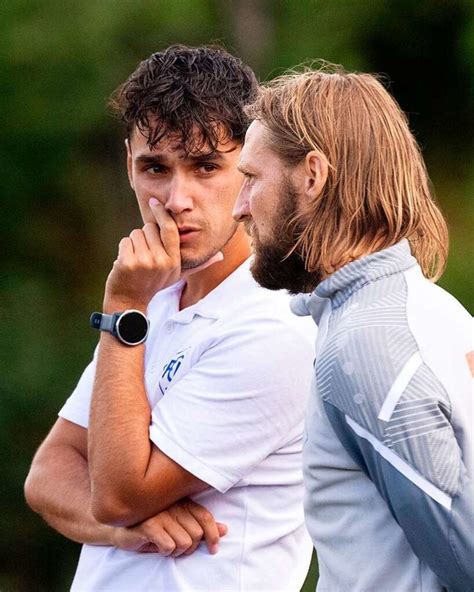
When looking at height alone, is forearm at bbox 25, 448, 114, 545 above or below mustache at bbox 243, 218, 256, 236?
below

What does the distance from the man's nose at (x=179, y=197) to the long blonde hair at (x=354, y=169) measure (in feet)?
1.53

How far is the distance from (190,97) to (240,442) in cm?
71

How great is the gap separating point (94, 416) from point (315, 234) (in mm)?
590

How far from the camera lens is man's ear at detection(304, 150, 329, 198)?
201cm

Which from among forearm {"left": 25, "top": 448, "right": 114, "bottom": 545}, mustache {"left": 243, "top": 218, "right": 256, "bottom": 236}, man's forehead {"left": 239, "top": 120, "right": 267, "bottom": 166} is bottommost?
forearm {"left": 25, "top": 448, "right": 114, "bottom": 545}

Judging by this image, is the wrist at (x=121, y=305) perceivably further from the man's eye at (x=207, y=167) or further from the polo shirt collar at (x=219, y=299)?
the man's eye at (x=207, y=167)

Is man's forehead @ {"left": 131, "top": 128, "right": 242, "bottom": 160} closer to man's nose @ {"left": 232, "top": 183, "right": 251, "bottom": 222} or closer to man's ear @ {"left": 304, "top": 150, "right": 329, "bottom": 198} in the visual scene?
man's nose @ {"left": 232, "top": 183, "right": 251, "bottom": 222}

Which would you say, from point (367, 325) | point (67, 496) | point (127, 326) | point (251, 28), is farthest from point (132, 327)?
point (251, 28)

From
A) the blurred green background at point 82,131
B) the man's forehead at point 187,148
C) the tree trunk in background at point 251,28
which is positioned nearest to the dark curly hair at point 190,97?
the man's forehead at point 187,148

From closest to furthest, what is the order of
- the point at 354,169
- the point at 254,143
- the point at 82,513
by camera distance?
the point at 354,169 < the point at 254,143 < the point at 82,513

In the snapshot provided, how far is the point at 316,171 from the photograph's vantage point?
2021 millimetres

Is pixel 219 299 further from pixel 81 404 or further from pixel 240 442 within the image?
pixel 81 404

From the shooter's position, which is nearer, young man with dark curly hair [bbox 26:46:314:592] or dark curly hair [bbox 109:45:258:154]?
young man with dark curly hair [bbox 26:46:314:592]

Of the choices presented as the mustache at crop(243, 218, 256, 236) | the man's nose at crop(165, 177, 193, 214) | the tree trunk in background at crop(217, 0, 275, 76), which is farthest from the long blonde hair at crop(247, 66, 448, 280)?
the tree trunk in background at crop(217, 0, 275, 76)
